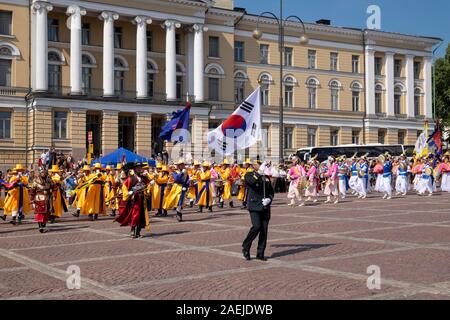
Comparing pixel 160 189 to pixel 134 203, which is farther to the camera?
pixel 160 189

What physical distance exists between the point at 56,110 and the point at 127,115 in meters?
6.33

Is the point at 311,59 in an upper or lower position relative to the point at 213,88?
upper

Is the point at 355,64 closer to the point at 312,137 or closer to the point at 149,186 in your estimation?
the point at 312,137

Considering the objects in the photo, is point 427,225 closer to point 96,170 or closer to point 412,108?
point 96,170

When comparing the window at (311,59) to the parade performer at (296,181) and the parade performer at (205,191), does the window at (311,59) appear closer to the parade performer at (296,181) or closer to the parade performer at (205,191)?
the parade performer at (296,181)

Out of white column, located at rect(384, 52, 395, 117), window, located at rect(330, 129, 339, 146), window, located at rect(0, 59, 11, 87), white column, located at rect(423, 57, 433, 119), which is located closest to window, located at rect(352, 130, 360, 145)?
window, located at rect(330, 129, 339, 146)

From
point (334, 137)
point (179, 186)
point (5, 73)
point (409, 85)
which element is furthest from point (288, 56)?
point (179, 186)

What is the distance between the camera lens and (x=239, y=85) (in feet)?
185

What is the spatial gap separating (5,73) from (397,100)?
41.7 meters

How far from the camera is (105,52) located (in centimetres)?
4688

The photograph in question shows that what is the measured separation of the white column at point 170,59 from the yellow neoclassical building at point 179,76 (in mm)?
84

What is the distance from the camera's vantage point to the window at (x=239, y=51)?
185ft

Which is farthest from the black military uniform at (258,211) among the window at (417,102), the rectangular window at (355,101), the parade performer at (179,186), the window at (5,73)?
the window at (417,102)

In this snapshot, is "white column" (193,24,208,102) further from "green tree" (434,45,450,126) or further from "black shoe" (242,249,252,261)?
"black shoe" (242,249,252,261)
